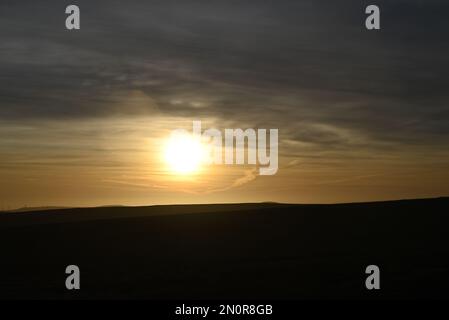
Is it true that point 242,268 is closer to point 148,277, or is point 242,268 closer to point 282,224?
point 148,277

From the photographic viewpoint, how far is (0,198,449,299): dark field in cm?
1997

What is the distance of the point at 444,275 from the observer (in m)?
20.8

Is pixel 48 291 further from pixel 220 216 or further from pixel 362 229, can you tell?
pixel 220 216

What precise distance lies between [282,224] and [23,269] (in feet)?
53.4

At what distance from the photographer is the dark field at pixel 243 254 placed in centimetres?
1997

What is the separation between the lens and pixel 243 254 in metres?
27.4

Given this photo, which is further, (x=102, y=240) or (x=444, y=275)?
(x=102, y=240)

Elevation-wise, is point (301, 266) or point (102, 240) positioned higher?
point (102, 240)

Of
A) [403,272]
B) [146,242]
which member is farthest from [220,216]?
[403,272]

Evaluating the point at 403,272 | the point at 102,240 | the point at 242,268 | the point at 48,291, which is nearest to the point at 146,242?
the point at 102,240

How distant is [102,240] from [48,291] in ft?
42.0
